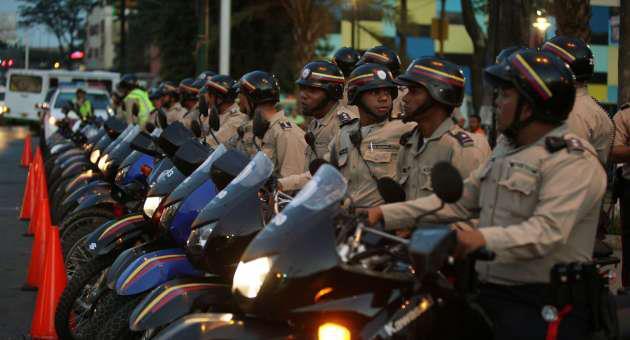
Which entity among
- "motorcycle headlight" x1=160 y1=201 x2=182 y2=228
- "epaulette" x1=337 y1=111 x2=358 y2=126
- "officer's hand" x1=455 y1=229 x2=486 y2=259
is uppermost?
"epaulette" x1=337 y1=111 x2=358 y2=126

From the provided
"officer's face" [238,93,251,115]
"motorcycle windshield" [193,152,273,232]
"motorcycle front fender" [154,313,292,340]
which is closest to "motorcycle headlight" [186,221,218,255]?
"motorcycle windshield" [193,152,273,232]

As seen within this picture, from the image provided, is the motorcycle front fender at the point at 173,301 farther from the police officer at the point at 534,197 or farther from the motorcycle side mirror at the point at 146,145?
the motorcycle side mirror at the point at 146,145

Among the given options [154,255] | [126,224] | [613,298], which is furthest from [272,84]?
[613,298]

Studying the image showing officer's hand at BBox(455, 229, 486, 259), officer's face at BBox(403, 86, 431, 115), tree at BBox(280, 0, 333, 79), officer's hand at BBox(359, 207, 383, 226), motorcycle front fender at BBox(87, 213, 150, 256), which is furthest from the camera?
tree at BBox(280, 0, 333, 79)

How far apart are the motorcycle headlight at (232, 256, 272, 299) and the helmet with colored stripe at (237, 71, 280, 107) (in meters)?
4.84

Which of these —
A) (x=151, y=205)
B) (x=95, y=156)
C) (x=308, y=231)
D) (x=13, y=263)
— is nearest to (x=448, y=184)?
(x=308, y=231)

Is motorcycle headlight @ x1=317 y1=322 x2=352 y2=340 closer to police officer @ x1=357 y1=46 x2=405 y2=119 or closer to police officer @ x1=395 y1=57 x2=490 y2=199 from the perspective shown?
police officer @ x1=395 y1=57 x2=490 y2=199

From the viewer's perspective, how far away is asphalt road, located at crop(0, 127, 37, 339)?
28.5 feet

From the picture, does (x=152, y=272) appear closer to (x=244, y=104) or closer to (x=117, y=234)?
(x=117, y=234)

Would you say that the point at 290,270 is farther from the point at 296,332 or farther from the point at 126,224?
the point at 126,224

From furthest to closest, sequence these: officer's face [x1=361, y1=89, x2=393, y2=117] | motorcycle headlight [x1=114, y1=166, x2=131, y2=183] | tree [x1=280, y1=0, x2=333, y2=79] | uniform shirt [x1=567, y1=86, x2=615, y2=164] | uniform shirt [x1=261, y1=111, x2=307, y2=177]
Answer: tree [x1=280, y1=0, x2=333, y2=79] < motorcycle headlight [x1=114, y1=166, x2=131, y2=183] < uniform shirt [x1=261, y1=111, x2=307, y2=177] < officer's face [x1=361, y1=89, x2=393, y2=117] < uniform shirt [x1=567, y1=86, x2=615, y2=164]

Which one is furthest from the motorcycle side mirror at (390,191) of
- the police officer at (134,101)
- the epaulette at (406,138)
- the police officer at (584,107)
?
the police officer at (134,101)

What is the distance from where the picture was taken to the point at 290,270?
13.4 ft

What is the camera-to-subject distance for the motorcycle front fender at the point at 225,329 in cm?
418
